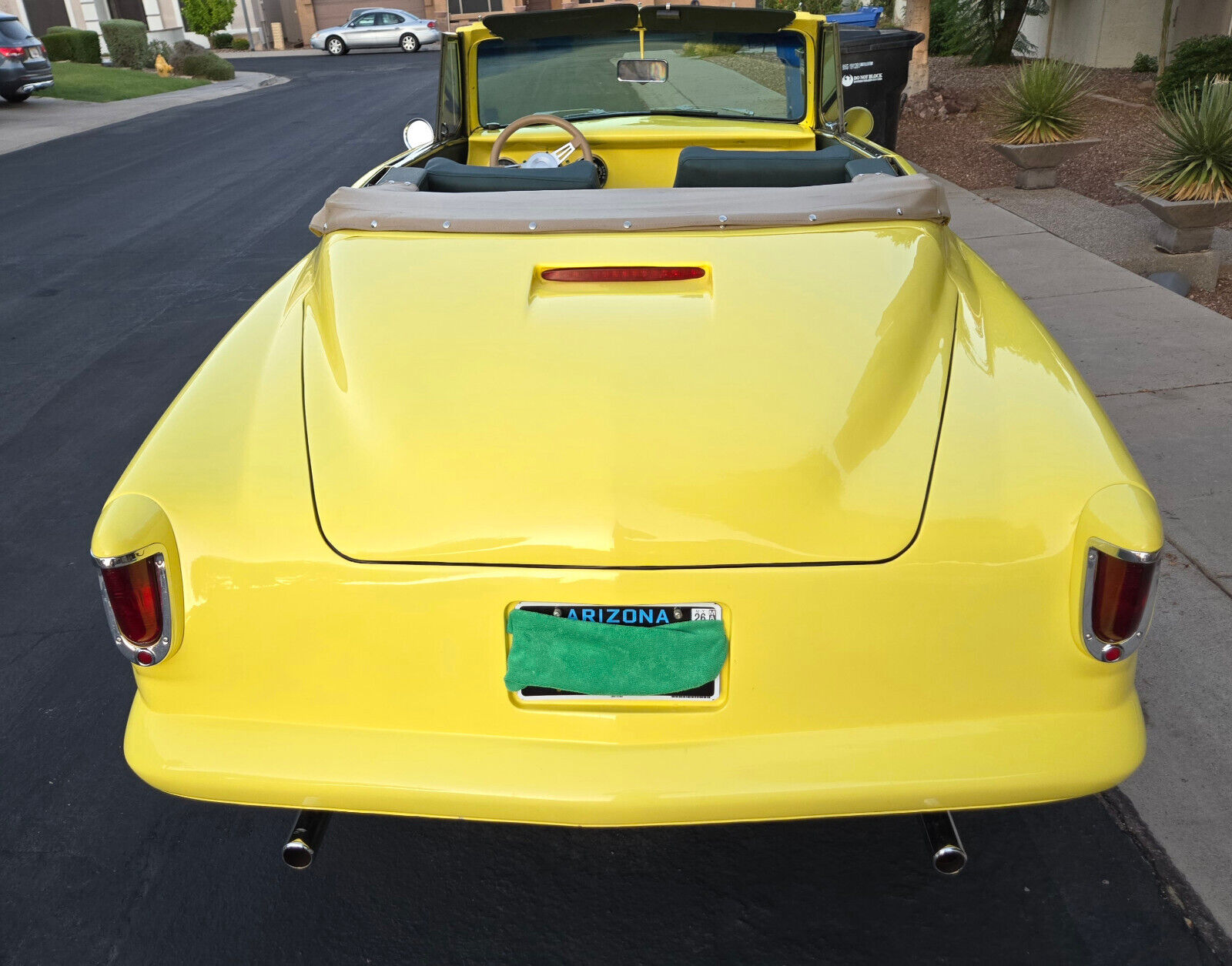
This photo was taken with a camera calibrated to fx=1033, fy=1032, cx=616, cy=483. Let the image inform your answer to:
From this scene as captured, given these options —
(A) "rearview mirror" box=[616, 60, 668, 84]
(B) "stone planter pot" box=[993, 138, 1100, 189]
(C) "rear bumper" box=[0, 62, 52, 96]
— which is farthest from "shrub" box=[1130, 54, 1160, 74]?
(C) "rear bumper" box=[0, 62, 52, 96]

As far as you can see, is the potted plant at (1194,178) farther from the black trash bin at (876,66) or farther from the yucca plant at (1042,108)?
the black trash bin at (876,66)

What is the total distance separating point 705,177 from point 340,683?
6.16 feet

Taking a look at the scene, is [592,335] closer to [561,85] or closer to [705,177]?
[705,177]

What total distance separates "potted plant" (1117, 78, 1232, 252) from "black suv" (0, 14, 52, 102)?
19525mm

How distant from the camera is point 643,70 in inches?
153

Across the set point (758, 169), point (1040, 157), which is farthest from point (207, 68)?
point (758, 169)

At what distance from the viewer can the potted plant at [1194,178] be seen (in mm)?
6609

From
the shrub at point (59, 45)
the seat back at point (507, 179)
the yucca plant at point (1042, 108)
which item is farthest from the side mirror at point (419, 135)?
the shrub at point (59, 45)

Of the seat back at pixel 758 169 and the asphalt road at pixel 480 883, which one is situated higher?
the seat back at pixel 758 169

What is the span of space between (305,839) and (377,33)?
38.7m

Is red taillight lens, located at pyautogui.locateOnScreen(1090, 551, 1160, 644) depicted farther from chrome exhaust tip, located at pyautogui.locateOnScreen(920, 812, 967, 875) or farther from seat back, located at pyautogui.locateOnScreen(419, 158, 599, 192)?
seat back, located at pyautogui.locateOnScreen(419, 158, 599, 192)

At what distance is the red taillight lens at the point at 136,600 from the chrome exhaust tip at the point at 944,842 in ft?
4.86

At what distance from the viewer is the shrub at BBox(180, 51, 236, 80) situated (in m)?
27.3

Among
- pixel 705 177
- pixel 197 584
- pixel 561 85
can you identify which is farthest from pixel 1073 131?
pixel 197 584
